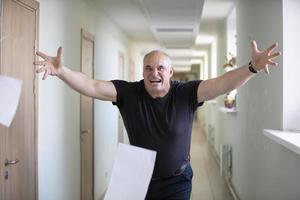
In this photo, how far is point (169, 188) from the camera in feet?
5.64

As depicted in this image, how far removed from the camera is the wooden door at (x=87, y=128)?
12.5 ft

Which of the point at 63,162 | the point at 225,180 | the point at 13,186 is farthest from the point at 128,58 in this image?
the point at 13,186

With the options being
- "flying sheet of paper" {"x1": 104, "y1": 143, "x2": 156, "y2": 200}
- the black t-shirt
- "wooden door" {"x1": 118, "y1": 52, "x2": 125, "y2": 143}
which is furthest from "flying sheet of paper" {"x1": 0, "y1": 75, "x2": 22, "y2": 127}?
"wooden door" {"x1": 118, "y1": 52, "x2": 125, "y2": 143}

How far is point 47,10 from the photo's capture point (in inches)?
108

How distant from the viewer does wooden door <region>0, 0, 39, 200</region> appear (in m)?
1.99

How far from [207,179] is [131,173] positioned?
4821 millimetres

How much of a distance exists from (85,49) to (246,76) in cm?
254

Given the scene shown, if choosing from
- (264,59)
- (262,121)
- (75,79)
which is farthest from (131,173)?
(262,121)

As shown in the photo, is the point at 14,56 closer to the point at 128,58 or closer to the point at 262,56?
the point at 262,56

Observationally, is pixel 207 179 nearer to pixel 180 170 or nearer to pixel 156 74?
pixel 180 170

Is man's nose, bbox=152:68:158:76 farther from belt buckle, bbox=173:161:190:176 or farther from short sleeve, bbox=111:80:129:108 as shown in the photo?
belt buckle, bbox=173:161:190:176

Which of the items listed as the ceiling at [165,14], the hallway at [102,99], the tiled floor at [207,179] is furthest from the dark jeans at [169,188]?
the tiled floor at [207,179]

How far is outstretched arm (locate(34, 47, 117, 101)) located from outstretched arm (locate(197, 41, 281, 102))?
46 cm

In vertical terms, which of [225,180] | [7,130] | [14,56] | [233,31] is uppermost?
[233,31]
